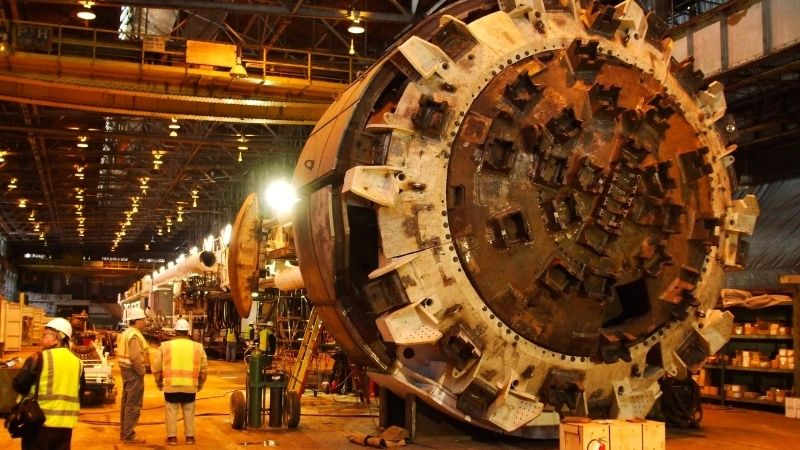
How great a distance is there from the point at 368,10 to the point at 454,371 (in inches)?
594

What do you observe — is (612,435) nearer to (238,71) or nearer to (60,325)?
(60,325)

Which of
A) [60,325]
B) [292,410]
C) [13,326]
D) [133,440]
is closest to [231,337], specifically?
[13,326]

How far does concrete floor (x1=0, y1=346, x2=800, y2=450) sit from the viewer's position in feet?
26.4

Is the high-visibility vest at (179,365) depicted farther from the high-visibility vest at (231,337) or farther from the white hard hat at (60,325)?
the high-visibility vest at (231,337)

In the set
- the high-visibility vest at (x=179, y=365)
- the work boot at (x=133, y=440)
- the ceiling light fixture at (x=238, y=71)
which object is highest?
the ceiling light fixture at (x=238, y=71)

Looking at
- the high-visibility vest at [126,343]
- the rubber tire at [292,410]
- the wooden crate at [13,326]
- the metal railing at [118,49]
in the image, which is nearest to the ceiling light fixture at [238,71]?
the metal railing at [118,49]

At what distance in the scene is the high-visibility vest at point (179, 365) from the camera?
9.02 metres

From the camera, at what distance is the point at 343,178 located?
24.1 ft

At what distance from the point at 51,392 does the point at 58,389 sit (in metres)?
0.05

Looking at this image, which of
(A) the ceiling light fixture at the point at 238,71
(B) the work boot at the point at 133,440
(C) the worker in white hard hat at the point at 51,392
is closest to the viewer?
(C) the worker in white hard hat at the point at 51,392

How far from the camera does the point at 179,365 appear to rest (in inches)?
356

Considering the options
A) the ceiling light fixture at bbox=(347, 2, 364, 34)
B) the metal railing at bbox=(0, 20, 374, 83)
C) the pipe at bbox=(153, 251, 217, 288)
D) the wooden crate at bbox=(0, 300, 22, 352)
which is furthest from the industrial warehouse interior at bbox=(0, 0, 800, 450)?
the wooden crate at bbox=(0, 300, 22, 352)

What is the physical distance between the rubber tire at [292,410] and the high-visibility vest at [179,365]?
1159mm

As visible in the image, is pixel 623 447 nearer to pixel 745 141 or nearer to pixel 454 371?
pixel 454 371
